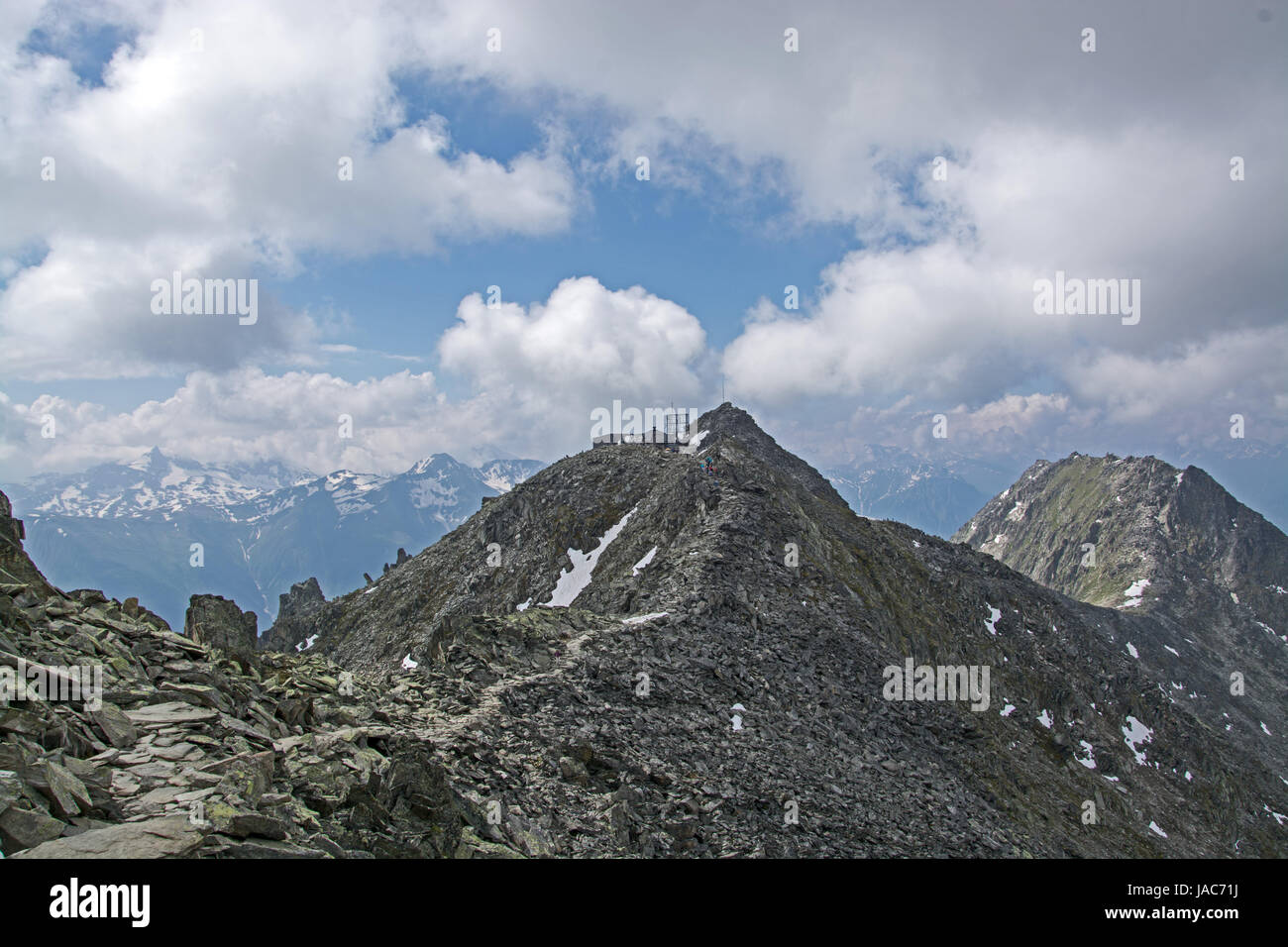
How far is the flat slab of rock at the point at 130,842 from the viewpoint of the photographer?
32.0 ft

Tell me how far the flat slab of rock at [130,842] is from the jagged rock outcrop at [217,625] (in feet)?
56.1

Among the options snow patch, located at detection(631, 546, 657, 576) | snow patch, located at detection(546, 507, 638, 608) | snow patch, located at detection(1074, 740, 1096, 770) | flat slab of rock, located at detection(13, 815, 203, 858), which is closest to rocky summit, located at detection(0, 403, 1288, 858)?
flat slab of rock, located at detection(13, 815, 203, 858)

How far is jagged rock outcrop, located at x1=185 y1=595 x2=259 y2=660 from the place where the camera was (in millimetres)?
28188

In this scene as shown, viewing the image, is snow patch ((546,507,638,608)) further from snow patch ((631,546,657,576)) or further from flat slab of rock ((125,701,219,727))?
flat slab of rock ((125,701,219,727))

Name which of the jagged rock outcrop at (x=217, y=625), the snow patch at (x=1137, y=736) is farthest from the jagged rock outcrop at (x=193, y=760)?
the snow patch at (x=1137, y=736)

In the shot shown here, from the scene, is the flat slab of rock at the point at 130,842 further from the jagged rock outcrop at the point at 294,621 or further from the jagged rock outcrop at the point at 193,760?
the jagged rock outcrop at the point at 294,621

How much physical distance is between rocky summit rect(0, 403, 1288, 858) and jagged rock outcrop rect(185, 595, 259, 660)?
20cm

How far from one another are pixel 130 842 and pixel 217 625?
21.4 meters

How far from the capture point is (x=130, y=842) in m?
10.2

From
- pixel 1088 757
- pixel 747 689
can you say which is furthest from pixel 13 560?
pixel 1088 757

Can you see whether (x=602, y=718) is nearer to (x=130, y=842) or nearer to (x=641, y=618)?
(x=641, y=618)
